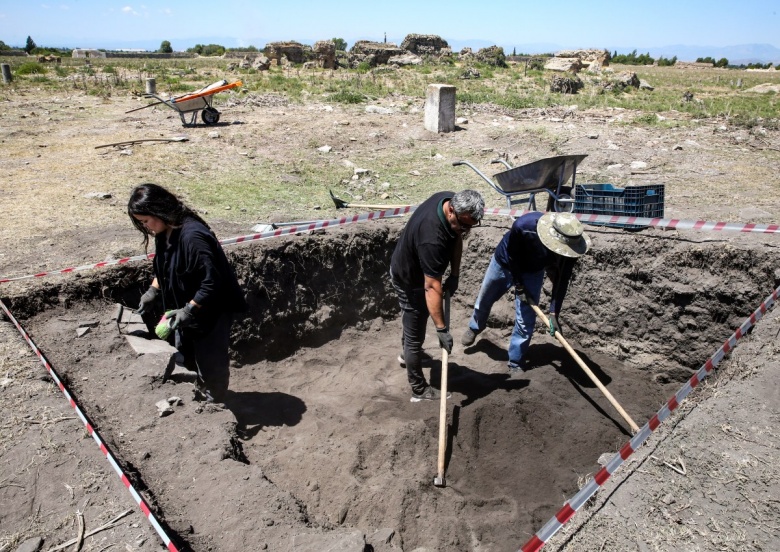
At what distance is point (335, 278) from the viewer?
635 cm

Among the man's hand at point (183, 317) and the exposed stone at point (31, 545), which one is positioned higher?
the man's hand at point (183, 317)

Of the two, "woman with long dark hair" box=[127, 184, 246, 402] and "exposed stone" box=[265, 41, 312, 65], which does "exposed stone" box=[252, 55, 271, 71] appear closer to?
"exposed stone" box=[265, 41, 312, 65]

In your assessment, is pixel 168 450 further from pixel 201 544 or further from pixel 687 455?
pixel 687 455

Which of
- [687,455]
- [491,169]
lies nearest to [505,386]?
[687,455]

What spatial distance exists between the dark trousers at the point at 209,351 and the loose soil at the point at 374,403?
20 centimetres

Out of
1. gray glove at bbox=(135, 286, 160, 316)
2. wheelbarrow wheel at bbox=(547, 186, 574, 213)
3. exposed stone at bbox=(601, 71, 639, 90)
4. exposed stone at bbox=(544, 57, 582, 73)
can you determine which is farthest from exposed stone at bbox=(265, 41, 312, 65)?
gray glove at bbox=(135, 286, 160, 316)

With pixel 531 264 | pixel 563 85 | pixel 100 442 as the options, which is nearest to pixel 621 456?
pixel 531 264

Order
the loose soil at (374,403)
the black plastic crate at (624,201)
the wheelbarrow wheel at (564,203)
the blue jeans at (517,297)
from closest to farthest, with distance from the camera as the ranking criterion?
1. the loose soil at (374,403)
2. the blue jeans at (517,297)
3. the black plastic crate at (624,201)
4. the wheelbarrow wheel at (564,203)

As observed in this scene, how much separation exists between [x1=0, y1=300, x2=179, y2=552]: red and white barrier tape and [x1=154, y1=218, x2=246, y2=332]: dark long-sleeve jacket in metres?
0.89

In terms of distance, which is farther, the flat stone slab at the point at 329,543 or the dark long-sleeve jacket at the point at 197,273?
the dark long-sleeve jacket at the point at 197,273

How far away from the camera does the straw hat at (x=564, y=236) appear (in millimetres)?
4344

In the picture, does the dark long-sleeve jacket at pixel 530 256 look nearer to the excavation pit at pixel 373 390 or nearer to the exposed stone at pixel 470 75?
the excavation pit at pixel 373 390

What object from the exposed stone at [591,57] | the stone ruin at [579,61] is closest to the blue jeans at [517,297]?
the stone ruin at [579,61]

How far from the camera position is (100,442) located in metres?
3.17
